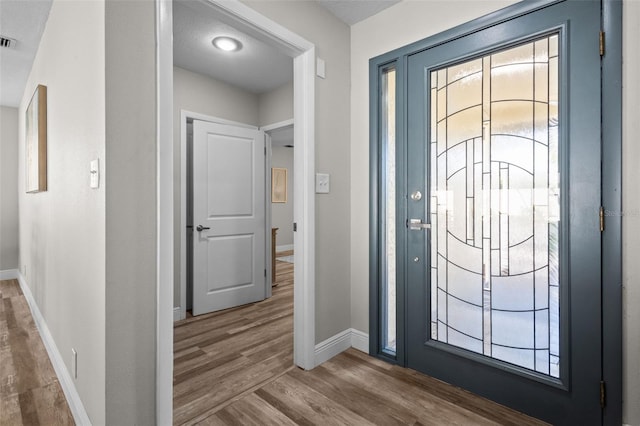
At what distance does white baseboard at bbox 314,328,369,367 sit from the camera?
229 cm

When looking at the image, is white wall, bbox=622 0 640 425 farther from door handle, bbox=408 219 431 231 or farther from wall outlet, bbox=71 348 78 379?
wall outlet, bbox=71 348 78 379

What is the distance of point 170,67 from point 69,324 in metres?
1.52

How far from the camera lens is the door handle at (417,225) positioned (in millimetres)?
2141

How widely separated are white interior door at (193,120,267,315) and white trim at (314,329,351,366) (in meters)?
1.59

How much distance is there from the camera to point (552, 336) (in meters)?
1.68

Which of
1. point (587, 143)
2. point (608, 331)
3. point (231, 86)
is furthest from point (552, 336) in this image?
point (231, 86)

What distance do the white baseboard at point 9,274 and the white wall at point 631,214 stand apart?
6715mm

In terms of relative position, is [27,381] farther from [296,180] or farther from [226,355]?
[296,180]

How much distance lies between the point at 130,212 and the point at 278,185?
6.33 metres

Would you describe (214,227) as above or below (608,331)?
above

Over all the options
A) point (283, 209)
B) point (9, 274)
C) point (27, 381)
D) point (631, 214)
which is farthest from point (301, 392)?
point (283, 209)

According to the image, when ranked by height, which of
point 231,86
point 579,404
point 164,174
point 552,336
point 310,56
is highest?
point 231,86

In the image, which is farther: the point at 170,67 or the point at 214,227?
the point at 214,227

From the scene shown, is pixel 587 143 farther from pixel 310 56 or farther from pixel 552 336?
pixel 310 56
